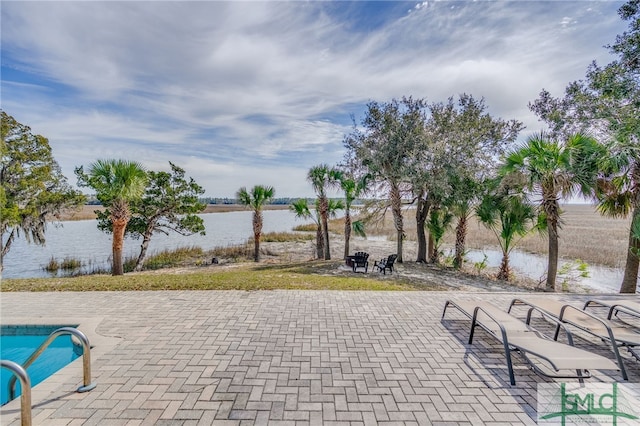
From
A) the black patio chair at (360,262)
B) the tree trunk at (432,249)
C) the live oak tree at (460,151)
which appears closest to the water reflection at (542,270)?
the tree trunk at (432,249)

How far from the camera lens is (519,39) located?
8078 millimetres

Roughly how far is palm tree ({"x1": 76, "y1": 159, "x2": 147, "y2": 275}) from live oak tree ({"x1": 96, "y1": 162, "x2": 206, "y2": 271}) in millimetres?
3948

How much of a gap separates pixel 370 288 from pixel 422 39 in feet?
25.4

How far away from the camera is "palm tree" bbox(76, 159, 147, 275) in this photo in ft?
33.7

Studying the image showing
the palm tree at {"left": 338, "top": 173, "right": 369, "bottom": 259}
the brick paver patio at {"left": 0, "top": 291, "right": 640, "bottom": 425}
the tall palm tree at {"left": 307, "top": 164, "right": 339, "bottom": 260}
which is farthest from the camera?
the tall palm tree at {"left": 307, "top": 164, "right": 339, "bottom": 260}

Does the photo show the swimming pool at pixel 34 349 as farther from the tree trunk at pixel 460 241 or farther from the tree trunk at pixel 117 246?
the tree trunk at pixel 460 241

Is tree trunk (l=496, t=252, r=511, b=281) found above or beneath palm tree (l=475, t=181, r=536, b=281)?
beneath

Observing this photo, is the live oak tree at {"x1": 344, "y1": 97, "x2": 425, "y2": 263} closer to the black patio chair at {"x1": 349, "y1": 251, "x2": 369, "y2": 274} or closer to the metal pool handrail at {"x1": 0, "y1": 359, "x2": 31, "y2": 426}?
the black patio chair at {"x1": 349, "y1": 251, "x2": 369, "y2": 274}

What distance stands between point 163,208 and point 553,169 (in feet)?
55.8

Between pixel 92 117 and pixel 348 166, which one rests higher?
pixel 92 117

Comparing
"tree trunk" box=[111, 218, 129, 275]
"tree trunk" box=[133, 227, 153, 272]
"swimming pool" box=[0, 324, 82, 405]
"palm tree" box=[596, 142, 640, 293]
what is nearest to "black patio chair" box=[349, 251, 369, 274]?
"palm tree" box=[596, 142, 640, 293]

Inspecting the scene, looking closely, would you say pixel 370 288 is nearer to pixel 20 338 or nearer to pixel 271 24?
pixel 20 338

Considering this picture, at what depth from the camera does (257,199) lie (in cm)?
1617

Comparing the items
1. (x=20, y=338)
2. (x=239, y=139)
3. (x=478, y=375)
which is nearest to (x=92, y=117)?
(x=239, y=139)
